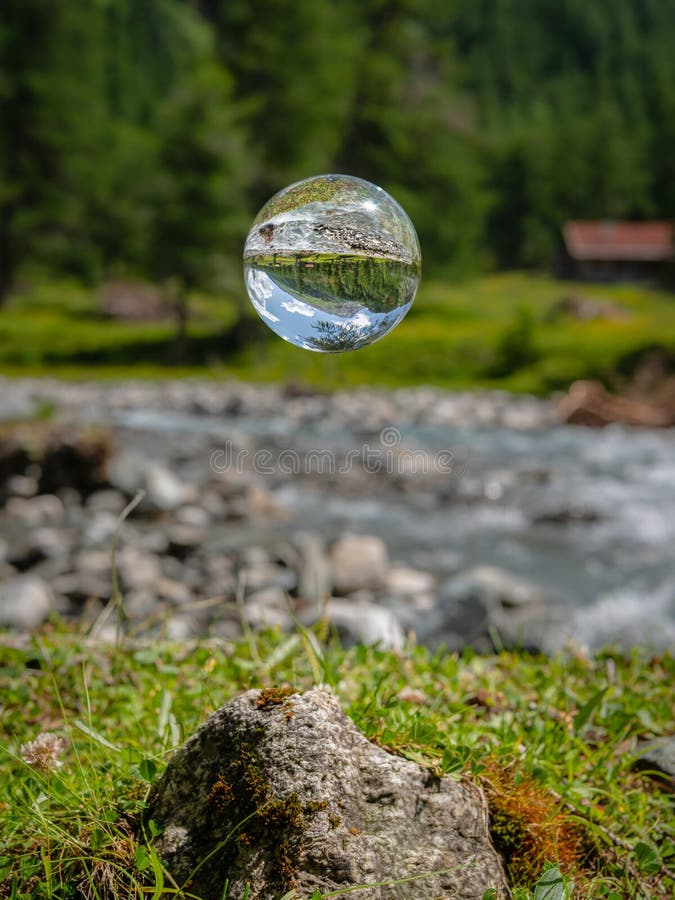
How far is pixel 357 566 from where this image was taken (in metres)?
6.97

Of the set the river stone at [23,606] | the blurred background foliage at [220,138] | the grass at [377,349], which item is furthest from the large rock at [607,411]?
the river stone at [23,606]

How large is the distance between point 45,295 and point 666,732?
43.1 m

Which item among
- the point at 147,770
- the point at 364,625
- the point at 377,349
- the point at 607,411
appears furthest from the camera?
the point at 377,349

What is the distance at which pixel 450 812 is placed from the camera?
195cm

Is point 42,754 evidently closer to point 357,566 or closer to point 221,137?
point 357,566

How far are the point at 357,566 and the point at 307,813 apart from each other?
204 inches

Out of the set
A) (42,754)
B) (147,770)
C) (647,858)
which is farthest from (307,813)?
(647,858)

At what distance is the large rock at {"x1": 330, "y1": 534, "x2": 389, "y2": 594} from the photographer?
672 cm

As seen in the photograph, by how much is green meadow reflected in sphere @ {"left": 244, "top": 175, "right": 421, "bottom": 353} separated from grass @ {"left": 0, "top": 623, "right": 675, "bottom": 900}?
1150mm

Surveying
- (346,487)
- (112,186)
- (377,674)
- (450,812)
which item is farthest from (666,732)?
(112,186)

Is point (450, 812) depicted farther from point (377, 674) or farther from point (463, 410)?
point (463, 410)

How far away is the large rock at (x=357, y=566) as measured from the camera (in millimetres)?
6719

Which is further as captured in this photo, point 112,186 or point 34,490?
point 112,186

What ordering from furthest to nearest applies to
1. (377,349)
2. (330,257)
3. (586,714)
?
(377,349) < (586,714) < (330,257)
